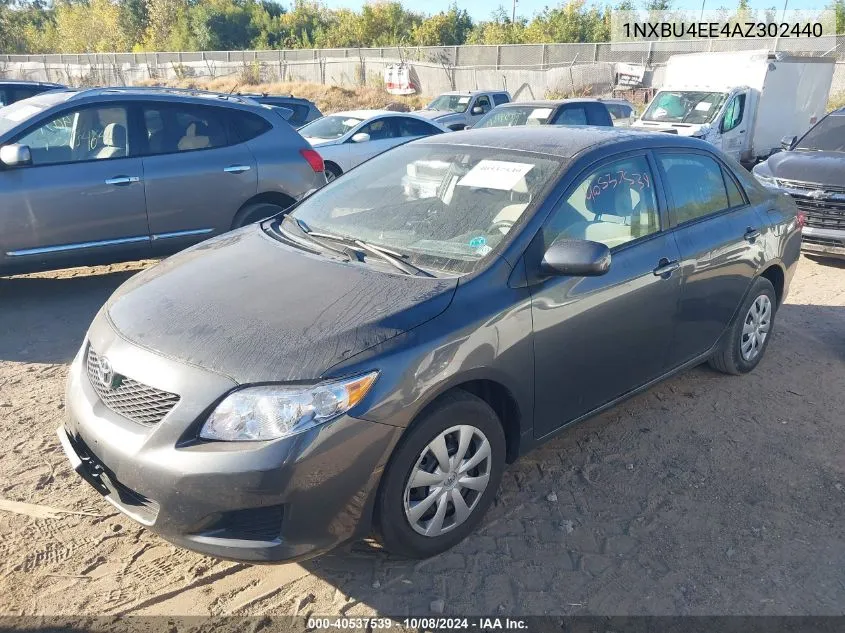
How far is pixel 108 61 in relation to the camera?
144 ft

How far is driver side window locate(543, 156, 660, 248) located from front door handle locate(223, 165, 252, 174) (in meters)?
3.94

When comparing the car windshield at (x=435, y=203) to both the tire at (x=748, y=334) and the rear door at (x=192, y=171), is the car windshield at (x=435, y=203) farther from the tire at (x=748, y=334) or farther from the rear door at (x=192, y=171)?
the rear door at (x=192, y=171)

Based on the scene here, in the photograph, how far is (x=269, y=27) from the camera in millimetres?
54062

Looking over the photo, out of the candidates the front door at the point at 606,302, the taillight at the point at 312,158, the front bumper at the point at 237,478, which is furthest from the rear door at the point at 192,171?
the front door at the point at 606,302

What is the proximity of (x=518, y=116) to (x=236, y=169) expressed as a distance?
6.37 meters

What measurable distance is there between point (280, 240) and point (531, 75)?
28.4 metres

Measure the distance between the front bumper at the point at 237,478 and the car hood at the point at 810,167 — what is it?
7195 mm

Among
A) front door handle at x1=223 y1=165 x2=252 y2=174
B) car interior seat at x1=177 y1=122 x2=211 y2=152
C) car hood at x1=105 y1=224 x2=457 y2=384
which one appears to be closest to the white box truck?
front door handle at x1=223 y1=165 x2=252 y2=174

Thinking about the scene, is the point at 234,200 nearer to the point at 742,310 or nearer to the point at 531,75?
the point at 742,310

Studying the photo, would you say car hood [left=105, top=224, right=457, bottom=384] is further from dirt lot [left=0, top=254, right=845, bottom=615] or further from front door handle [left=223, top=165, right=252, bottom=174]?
front door handle [left=223, top=165, right=252, bottom=174]

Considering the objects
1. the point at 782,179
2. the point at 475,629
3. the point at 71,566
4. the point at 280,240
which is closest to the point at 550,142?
the point at 280,240

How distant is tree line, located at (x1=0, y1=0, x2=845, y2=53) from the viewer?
4535 centimetres

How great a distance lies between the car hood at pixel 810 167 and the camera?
760 centimetres

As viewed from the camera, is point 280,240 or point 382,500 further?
point 280,240
